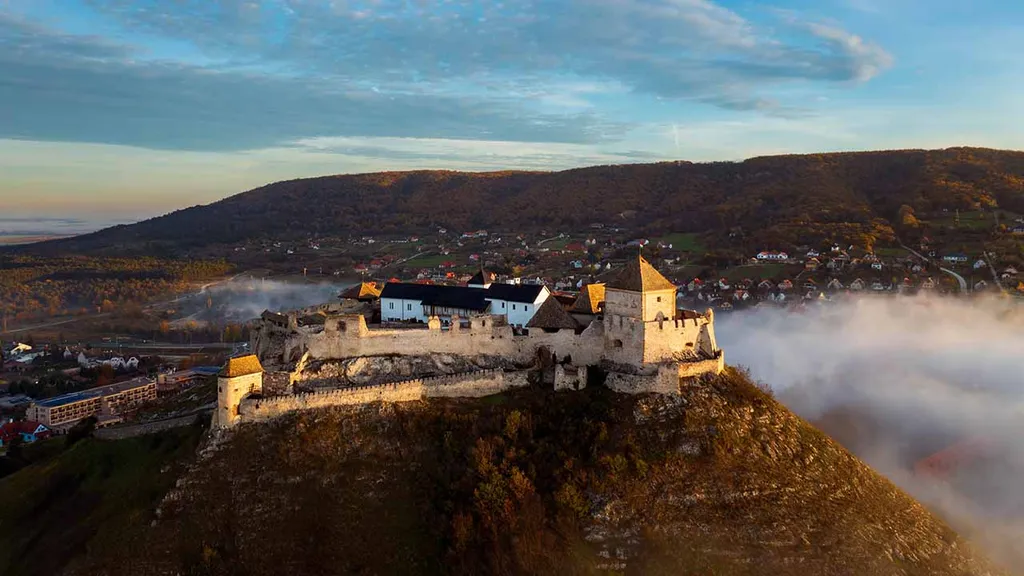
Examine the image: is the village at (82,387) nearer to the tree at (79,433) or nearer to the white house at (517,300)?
the tree at (79,433)

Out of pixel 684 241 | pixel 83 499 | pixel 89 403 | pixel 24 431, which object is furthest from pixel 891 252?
pixel 24 431

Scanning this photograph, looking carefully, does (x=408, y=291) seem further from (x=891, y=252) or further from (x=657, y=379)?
(x=891, y=252)

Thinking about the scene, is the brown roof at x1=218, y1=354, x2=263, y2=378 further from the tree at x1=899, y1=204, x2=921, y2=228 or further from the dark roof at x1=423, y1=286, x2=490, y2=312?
the tree at x1=899, y1=204, x2=921, y2=228

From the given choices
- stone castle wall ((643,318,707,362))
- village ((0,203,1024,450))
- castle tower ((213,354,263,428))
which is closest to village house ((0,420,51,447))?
village ((0,203,1024,450))

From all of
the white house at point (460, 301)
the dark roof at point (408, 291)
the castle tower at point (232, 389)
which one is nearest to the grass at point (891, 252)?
the white house at point (460, 301)

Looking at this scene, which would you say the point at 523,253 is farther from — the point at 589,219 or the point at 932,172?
the point at 932,172

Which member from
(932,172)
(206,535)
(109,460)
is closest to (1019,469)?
(206,535)
